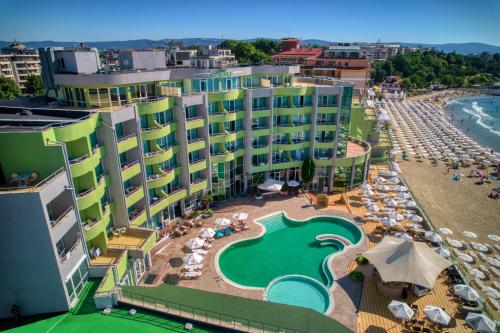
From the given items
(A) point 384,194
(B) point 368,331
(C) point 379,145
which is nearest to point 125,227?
(B) point 368,331

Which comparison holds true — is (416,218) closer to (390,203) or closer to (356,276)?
(390,203)

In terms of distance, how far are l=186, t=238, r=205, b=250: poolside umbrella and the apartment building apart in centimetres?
13006

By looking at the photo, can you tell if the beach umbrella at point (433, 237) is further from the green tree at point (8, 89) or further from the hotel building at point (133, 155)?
the green tree at point (8, 89)

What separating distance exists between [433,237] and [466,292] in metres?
10.4

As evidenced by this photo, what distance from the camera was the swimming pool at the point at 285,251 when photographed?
111 feet

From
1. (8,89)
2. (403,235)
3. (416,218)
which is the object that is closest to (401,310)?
(403,235)

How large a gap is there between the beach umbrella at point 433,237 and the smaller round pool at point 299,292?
17.6 metres

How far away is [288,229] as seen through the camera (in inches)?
1692

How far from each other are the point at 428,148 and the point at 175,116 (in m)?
78.9

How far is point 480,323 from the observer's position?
26.6m

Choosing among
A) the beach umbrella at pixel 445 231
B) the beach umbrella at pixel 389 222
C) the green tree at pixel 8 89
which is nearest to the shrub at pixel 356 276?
the beach umbrella at pixel 389 222

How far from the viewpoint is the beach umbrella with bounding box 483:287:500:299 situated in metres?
32.7

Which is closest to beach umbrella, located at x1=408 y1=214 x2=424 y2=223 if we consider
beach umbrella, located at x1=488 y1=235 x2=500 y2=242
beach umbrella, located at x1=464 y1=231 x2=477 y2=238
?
beach umbrella, located at x1=464 y1=231 x2=477 y2=238

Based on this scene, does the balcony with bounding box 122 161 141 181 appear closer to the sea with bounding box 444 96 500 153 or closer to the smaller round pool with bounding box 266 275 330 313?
the smaller round pool with bounding box 266 275 330 313
